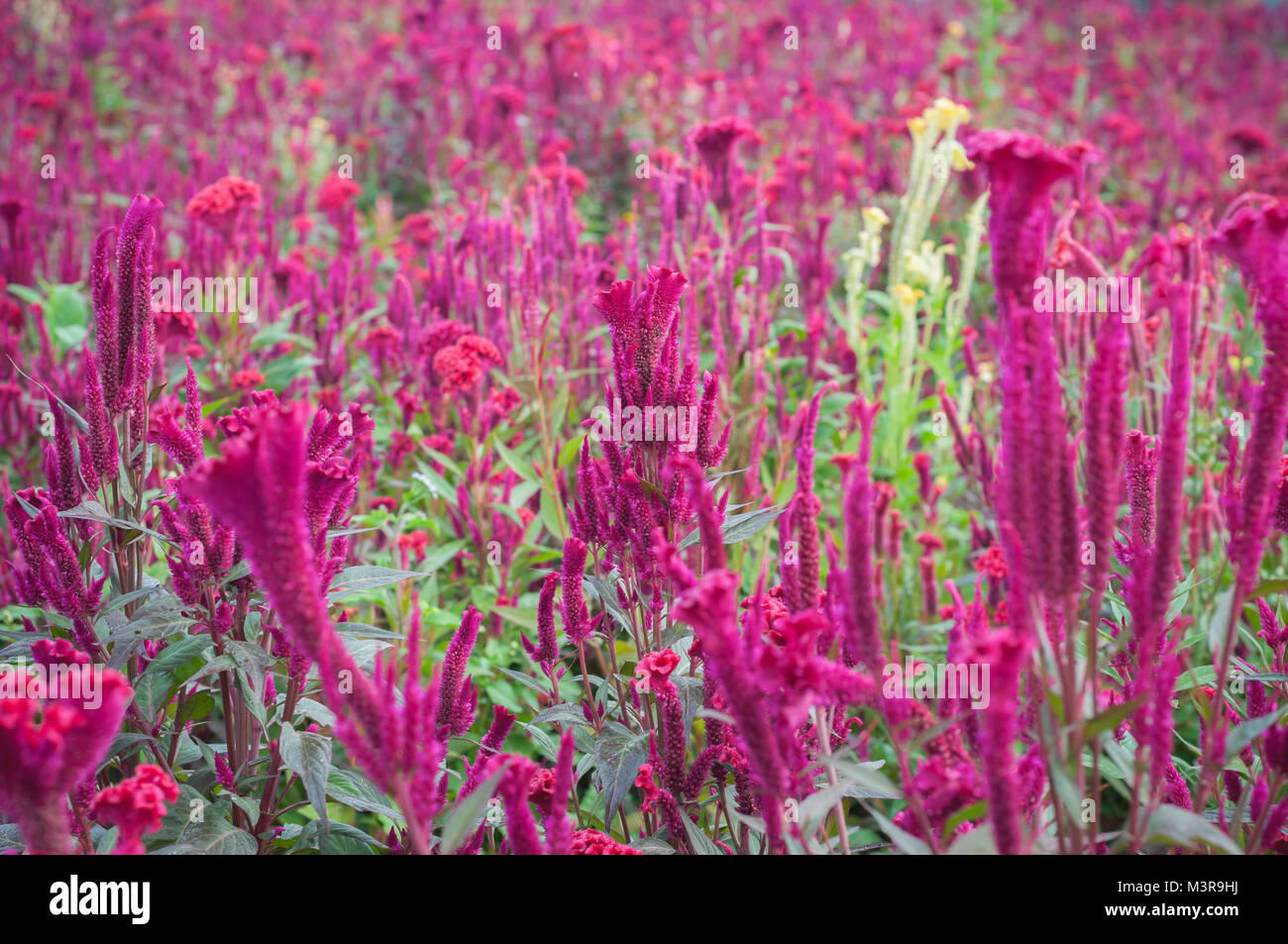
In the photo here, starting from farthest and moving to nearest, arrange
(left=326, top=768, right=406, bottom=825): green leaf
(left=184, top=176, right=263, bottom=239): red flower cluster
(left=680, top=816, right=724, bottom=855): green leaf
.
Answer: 1. (left=184, top=176, right=263, bottom=239): red flower cluster
2. (left=326, top=768, right=406, bottom=825): green leaf
3. (left=680, top=816, right=724, bottom=855): green leaf

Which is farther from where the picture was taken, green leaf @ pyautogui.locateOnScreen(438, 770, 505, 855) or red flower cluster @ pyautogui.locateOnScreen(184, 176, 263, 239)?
red flower cluster @ pyautogui.locateOnScreen(184, 176, 263, 239)

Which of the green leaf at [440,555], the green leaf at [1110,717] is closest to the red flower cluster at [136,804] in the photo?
the green leaf at [1110,717]

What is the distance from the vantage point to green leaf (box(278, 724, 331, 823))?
1271 mm

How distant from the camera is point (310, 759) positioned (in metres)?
1.33

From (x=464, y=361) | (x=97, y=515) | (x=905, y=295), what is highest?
(x=905, y=295)

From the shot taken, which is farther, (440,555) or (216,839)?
(440,555)

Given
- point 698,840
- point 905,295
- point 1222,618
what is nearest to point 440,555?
point 698,840

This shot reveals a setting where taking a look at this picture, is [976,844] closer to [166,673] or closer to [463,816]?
[463,816]

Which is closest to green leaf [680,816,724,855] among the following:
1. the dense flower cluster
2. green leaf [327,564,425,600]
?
the dense flower cluster

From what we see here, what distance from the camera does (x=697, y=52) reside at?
304 inches

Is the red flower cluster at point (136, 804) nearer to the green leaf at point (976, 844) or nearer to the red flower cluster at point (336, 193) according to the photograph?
the green leaf at point (976, 844)

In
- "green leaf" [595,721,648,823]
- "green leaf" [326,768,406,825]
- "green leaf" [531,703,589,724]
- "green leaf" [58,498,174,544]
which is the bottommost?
"green leaf" [326,768,406,825]

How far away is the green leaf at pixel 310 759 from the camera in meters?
1.27

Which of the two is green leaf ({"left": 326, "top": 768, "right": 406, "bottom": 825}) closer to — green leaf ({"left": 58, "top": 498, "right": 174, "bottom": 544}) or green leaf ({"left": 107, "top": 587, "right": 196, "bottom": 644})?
green leaf ({"left": 107, "top": 587, "right": 196, "bottom": 644})
